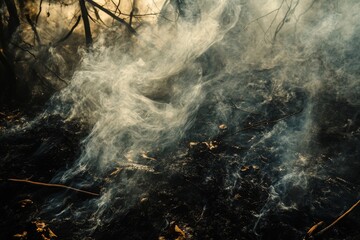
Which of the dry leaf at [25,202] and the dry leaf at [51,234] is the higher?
the dry leaf at [25,202]

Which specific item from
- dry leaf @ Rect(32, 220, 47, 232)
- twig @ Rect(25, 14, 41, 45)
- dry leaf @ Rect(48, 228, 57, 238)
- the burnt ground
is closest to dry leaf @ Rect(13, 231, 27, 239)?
the burnt ground

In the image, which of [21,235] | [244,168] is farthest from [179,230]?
[21,235]

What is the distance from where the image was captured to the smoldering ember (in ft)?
12.7

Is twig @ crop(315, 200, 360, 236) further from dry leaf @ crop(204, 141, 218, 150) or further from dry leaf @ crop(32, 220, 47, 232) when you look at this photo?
dry leaf @ crop(32, 220, 47, 232)

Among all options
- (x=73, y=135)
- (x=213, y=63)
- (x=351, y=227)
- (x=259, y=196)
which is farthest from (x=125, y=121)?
(x=351, y=227)

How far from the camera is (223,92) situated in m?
5.73

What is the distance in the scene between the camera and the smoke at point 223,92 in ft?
14.6

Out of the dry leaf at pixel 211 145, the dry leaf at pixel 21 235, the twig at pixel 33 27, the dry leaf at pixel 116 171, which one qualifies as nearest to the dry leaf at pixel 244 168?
the dry leaf at pixel 211 145

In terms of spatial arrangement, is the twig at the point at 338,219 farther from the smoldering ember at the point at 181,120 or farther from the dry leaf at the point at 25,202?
the dry leaf at the point at 25,202

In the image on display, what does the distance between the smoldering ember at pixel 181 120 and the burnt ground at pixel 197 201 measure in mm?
16

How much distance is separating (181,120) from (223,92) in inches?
40.0

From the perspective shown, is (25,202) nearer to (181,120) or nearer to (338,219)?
(181,120)

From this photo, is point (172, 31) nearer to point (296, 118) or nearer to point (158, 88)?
point (158, 88)

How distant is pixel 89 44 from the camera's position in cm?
746
